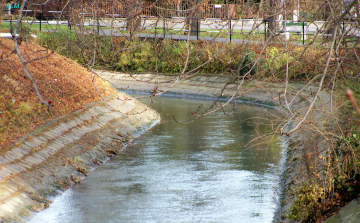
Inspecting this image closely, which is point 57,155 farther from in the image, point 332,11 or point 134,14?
point 332,11

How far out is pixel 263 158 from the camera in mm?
12750

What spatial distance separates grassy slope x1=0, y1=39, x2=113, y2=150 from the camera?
10969 mm

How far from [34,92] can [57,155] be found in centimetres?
319

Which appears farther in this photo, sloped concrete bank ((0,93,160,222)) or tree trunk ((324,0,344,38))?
sloped concrete bank ((0,93,160,222))

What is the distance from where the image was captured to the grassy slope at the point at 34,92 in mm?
10969

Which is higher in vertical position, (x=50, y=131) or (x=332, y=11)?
(x=332, y=11)

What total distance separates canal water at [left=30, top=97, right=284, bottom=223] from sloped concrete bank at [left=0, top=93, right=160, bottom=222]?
12.0 inches

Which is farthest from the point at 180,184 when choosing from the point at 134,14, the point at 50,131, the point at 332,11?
the point at 332,11

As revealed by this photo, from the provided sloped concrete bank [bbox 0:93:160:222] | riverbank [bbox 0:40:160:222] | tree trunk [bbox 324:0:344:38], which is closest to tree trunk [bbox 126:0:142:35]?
riverbank [bbox 0:40:160:222]

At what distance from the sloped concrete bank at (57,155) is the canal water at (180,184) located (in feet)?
1.00

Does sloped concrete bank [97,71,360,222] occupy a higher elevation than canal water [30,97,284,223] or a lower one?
higher

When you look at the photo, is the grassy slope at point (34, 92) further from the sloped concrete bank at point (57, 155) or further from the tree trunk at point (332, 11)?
the tree trunk at point (332, 11)

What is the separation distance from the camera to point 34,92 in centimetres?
1317

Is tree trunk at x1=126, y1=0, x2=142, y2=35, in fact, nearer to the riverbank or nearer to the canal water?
the riverbank
